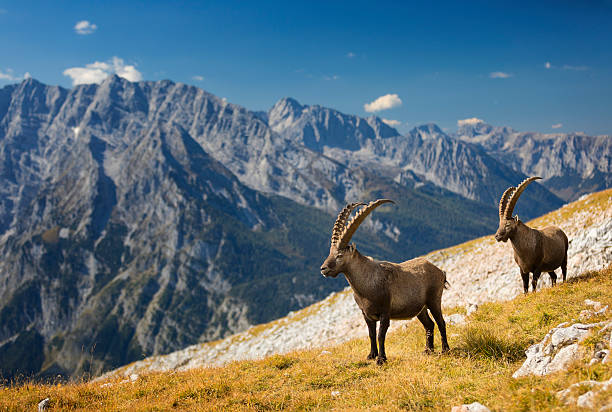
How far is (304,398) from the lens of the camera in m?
9.06

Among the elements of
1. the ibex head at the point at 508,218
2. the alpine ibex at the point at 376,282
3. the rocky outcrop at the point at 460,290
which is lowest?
the rocky outcrop at the point at 460,290

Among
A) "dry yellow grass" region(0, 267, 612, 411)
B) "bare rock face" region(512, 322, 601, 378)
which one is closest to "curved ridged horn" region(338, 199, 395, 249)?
"dry yellow grass" region(0, 267, 612, 411)

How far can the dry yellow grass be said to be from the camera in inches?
297

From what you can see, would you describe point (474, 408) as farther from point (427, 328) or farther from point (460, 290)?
point (460, 290)

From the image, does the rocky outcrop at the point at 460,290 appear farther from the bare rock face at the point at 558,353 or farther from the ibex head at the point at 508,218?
the bare rock face at the point at 558,353

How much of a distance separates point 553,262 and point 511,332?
7.60 m

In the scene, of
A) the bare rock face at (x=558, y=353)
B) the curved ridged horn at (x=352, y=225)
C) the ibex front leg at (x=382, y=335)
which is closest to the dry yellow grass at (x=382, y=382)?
the ibex front leg at (x=382, y=335)

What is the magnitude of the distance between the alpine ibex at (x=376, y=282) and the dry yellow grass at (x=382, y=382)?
1434 millimetres

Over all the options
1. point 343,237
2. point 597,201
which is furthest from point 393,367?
point 597,201

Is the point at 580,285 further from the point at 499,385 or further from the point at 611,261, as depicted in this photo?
the point at 499,385

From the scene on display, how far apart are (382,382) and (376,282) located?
305 cm

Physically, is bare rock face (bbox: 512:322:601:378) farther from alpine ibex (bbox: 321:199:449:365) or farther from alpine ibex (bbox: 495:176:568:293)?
alpine ibex (bbox: 495:176:568:293)

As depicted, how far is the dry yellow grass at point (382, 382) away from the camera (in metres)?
7.55

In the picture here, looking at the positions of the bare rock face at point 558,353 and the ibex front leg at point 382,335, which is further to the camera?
the ibex front leg at point 382,335
